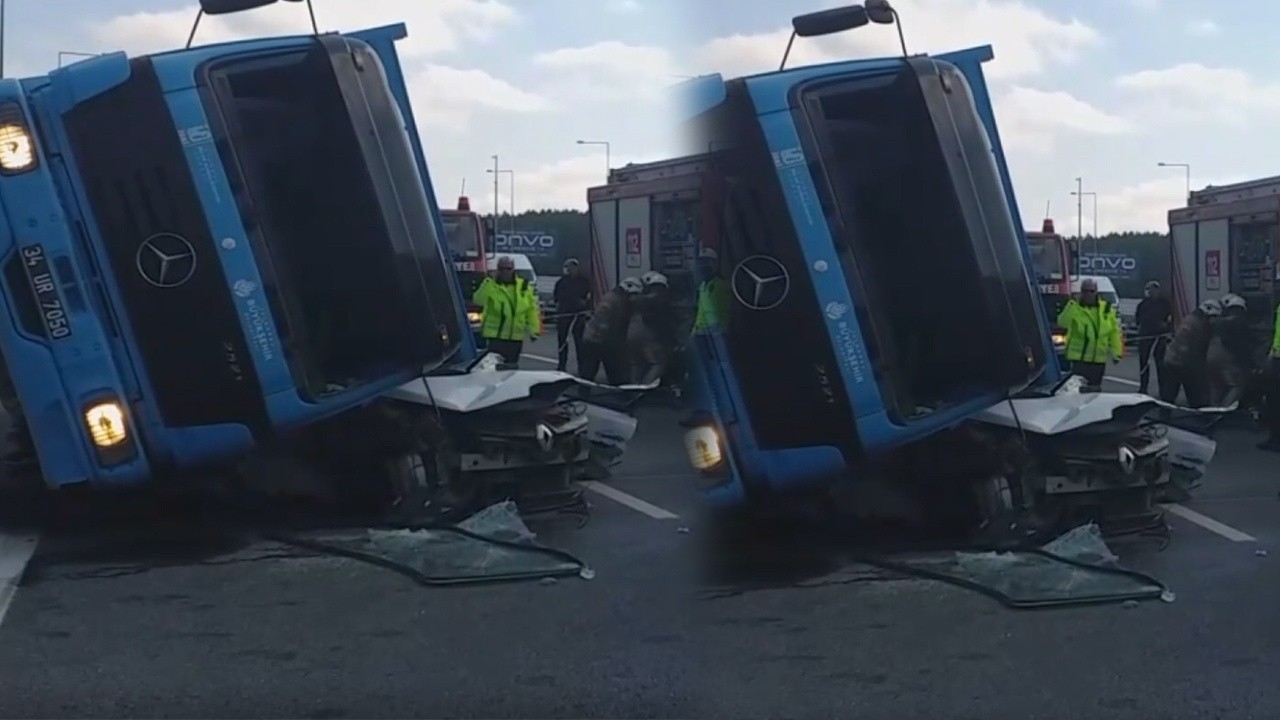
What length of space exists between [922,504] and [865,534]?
21 centimetres

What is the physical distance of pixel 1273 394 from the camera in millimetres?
7504

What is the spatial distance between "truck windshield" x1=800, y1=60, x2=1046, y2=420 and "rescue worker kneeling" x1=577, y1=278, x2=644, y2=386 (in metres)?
0.66

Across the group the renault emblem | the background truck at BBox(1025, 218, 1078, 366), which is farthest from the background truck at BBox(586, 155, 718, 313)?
the renault emblem

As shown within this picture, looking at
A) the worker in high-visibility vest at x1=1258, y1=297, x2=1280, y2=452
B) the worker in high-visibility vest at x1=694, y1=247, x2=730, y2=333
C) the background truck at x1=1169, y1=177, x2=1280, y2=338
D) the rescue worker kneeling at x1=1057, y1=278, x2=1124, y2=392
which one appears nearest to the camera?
the worker in high-visibility vest at x1=694, y1=247, x2=730, y2=333

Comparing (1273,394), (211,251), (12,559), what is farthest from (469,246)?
(1273,394)

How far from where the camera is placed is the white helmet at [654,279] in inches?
160

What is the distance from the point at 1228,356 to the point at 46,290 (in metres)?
5.05

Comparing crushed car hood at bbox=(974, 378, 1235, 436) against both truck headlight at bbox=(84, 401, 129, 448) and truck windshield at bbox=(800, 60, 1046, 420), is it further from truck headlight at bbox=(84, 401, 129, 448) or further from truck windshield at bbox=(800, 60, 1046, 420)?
truck headlight at bbox=(84, 401, 129, 448)

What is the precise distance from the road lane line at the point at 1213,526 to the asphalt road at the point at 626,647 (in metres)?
0.58

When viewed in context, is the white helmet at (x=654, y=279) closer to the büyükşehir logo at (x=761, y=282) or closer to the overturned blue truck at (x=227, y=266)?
the büyükşehir logo at (x=761, y=282)

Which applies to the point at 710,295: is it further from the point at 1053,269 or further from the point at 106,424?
A: the point at 106,424

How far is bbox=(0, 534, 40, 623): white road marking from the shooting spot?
16.0 ft

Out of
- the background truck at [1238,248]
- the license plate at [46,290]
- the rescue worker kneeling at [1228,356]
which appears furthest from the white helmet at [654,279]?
the background truck at [1238,248]

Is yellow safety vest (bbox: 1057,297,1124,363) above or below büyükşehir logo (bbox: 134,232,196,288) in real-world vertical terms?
below
